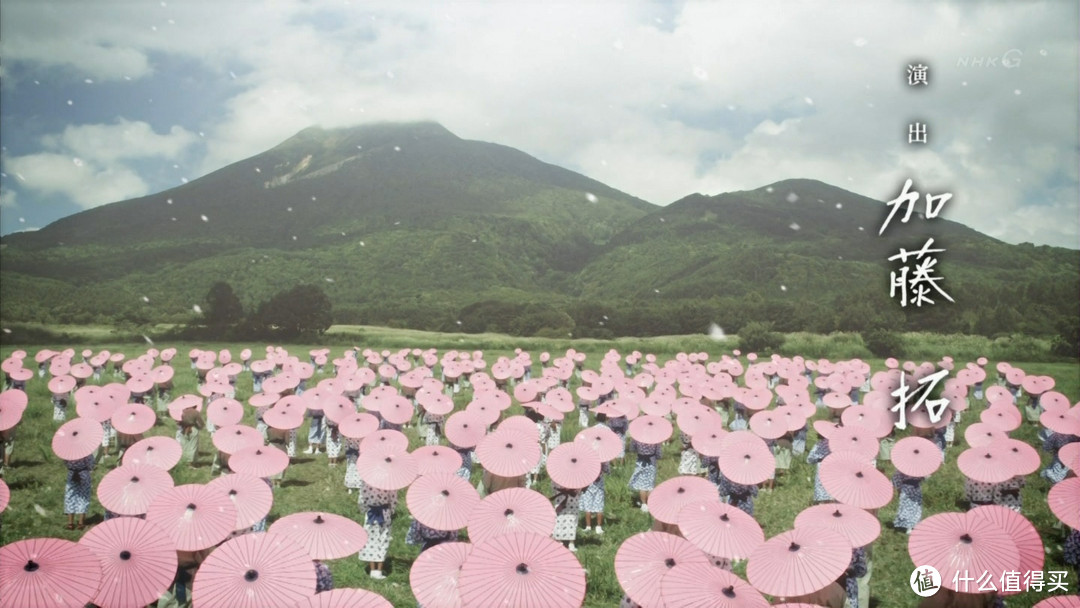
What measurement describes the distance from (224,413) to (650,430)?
930 centimetres

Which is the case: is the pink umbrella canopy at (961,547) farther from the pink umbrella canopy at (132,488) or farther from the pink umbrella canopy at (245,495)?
the pink umbrella canopy at (132,488)

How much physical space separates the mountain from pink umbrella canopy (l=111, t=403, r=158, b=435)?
38.6m

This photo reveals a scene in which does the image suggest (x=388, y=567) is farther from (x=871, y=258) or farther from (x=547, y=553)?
(x=871, y=258)

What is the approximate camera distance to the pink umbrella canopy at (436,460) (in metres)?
9.55

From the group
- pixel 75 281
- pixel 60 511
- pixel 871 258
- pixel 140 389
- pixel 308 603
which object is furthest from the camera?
pixel 871 258

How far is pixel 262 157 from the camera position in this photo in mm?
145375

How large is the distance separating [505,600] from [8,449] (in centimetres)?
1575

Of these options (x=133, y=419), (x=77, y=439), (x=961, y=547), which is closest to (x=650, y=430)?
(x=961, y=547)

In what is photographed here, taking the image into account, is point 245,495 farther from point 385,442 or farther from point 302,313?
point 302,313

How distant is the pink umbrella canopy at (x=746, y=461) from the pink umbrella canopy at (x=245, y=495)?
683 centimetres

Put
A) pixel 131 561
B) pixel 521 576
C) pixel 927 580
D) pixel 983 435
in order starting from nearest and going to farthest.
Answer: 1. pixel 521 576
2. pixel 131 561
3. pixel 927 580
4. pixel 983 435

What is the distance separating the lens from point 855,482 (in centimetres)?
895

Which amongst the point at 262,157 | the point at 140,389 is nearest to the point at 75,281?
the point at 262,157

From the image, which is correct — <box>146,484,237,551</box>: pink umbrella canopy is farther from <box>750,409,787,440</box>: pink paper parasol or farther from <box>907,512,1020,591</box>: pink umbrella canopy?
<box>750,409,787,440</box>: pink paper parasol
